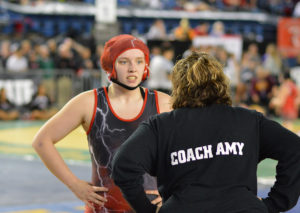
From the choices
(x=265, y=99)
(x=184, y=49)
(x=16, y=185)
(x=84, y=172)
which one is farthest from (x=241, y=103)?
(x=16, y=185)

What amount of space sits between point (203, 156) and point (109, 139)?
956 mm

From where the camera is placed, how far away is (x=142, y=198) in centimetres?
264

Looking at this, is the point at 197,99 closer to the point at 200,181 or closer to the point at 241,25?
the point at 200,181

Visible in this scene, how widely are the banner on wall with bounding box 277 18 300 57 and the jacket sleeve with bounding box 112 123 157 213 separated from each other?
57.5 feet

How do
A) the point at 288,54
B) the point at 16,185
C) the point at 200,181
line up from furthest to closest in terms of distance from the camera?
1. the point at 288,54
2. the point at 16,185
3. the point at 200,181

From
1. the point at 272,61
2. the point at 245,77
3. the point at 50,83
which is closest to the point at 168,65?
the point at 245,77

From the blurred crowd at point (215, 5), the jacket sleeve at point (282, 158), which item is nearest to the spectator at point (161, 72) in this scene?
the blurred crowd at point (215, 5)

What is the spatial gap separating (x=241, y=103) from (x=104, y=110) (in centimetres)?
1432

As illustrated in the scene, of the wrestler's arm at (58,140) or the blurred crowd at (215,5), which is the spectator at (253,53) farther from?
the wrestler's arm at (58,140)

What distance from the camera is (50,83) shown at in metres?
17.0

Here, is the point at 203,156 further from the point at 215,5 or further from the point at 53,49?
the point at 215,5

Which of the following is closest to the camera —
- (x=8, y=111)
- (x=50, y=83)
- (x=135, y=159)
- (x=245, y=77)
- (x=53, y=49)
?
(x=135, y=159)

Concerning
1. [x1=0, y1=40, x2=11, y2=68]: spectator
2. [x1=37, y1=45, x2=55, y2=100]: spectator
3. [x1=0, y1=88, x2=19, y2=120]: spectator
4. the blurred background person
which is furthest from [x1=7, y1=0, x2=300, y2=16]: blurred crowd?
[x1=0, y1=88, x2=19, y2=120]: spectator

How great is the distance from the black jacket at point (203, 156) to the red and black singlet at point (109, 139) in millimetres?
708
